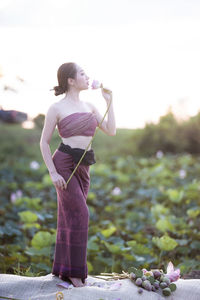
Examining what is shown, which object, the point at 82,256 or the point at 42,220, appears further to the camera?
the point at 42,220

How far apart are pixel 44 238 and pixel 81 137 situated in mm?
1346

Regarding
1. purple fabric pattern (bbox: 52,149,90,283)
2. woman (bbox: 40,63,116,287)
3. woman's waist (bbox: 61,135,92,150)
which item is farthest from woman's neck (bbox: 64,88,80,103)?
purple fabric pattern (bbox: 52,149,90,283)

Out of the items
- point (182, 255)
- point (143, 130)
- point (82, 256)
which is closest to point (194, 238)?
point (182, 255)

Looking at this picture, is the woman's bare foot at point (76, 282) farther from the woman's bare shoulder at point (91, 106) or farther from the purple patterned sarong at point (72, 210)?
the woman's bare shoulder at point (91, 106)

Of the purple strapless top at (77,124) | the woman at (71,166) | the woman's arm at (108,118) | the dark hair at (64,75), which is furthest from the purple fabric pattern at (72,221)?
the dark hair at (64,75)

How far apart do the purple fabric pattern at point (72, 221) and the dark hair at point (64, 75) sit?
1.46 ft

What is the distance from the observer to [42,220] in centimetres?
478

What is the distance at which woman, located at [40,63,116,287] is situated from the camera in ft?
8.68

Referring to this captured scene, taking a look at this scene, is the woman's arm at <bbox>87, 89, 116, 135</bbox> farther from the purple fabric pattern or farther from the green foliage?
the green foliage

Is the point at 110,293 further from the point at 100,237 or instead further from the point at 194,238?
the point at 194,238

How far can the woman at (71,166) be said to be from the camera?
2.65 m

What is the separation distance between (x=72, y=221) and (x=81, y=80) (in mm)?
943

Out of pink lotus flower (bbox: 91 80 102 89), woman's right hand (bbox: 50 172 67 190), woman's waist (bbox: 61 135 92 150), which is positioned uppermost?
pink lotus flower (bbox: 91 80 102 89)

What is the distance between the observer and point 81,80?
270 cm
